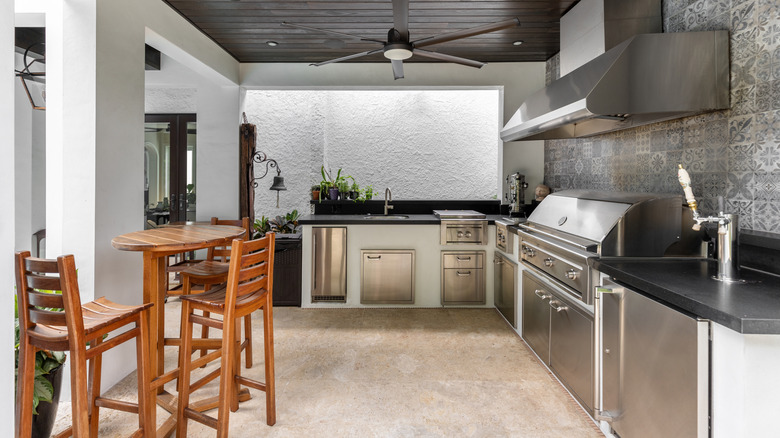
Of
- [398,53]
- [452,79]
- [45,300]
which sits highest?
[452,79]

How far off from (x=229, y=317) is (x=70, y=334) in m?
0.59

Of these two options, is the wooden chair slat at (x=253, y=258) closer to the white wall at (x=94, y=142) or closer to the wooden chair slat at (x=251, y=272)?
the wooden chair slat at (x=251, y=272)

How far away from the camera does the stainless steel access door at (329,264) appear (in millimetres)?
4094

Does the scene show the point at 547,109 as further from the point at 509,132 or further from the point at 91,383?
the point at 91,383

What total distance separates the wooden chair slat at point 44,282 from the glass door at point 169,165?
159 inches

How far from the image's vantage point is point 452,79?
15.4ft

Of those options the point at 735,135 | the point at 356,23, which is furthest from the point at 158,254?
the point at 735,135

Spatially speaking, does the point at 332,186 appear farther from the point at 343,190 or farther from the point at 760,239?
the point at 760,239

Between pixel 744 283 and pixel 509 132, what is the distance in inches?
86.9

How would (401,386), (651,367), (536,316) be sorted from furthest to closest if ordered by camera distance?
(536,316)
(401,386)
(651,367)

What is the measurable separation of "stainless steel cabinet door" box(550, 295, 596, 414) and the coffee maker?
1660 mm

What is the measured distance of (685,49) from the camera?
6.85ft

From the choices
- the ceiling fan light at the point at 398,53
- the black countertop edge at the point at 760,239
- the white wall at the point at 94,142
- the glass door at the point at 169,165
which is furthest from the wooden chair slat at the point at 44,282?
the glass door at the point at 169,165

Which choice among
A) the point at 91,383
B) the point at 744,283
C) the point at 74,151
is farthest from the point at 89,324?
the point at 744,283
